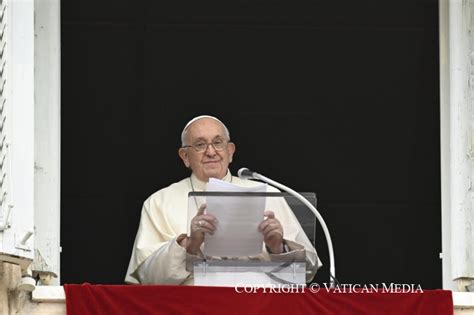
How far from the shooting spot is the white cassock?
32.3 ft

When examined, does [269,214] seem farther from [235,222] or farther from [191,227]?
[191,227]

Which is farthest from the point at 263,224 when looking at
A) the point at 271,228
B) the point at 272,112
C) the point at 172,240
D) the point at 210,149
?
the point at 272,112

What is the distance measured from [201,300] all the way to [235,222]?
0.38 m

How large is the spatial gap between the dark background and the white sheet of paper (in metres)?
2.83

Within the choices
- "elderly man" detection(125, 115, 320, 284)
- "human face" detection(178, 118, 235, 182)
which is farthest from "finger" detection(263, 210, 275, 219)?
"human face" detection(178, 118, 235, 182)

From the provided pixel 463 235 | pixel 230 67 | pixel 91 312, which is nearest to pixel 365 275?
pixel 230 67

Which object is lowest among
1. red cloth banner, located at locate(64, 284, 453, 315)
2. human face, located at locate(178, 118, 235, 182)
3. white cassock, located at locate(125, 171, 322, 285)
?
red cloth banner, located at locate(64, 284, 453, 315)

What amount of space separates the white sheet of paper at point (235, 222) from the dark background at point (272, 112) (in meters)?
2.83

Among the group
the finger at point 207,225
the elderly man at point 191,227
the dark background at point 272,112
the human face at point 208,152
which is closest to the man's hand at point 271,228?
the elderly man at point 191,227

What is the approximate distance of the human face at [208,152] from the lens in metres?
10.9

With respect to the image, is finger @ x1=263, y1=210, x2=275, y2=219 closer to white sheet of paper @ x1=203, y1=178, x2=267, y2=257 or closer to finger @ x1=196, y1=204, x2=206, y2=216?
white sheet of paper @ x1=203, y1=178, x2=267, y2=257

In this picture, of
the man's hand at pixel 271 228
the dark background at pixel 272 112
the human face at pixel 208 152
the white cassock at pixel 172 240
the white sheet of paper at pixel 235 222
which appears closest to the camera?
the white sheet of paper at pixel 235 222

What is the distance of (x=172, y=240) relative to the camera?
1021 centimetres

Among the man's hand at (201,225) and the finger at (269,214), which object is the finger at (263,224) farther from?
the man's hand at (201,225)
